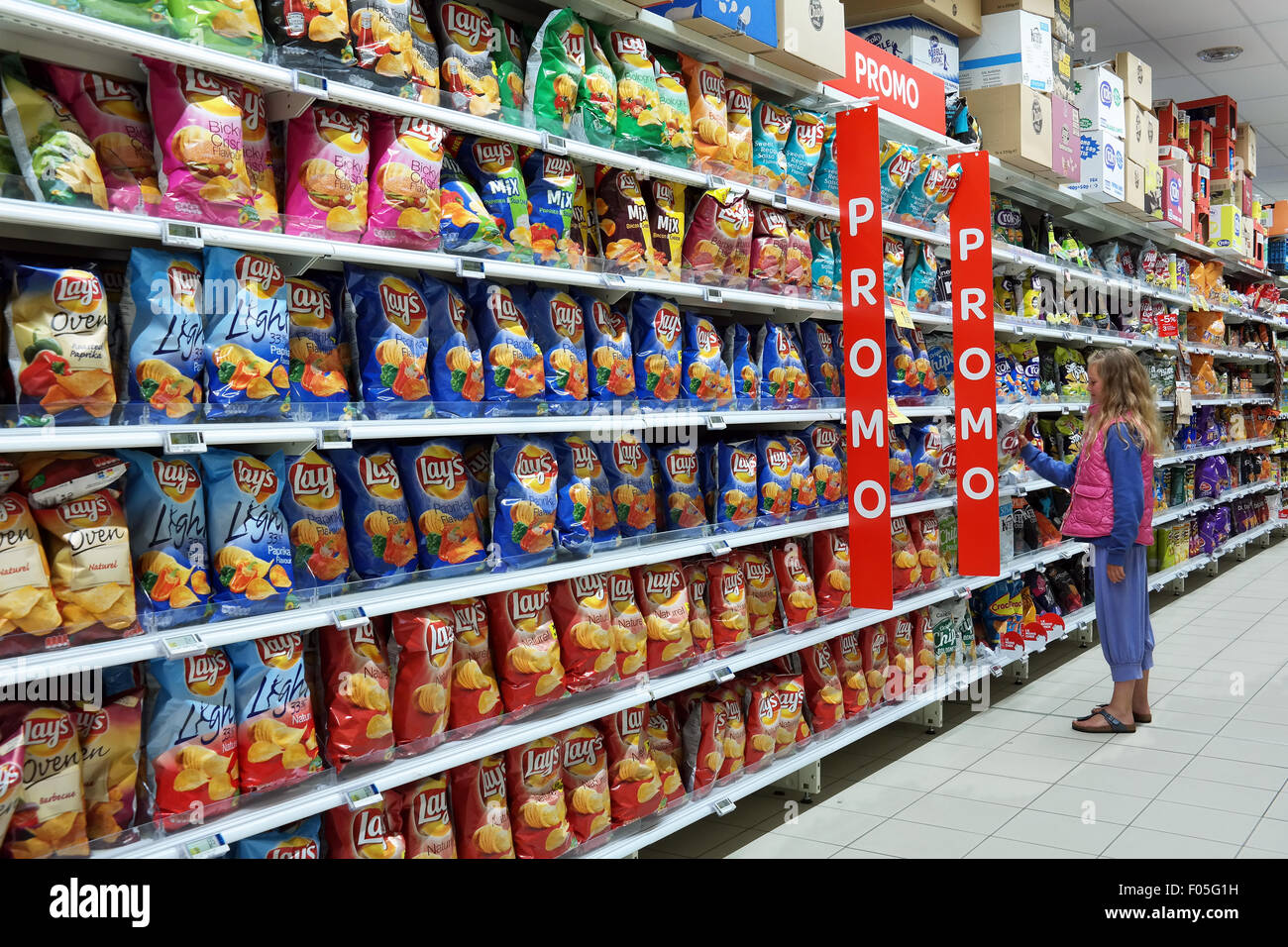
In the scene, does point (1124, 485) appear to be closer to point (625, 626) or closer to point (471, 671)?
point (625, 626)

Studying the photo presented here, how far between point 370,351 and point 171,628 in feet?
2.52

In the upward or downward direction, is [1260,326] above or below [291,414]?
above

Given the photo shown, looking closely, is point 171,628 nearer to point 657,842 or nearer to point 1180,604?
point 657,842

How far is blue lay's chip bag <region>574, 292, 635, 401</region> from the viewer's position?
3033 millimetres

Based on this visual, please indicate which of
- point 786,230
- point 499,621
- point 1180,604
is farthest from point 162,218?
point 1180,604

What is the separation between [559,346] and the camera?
2889mm

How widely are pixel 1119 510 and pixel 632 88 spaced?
2.71m

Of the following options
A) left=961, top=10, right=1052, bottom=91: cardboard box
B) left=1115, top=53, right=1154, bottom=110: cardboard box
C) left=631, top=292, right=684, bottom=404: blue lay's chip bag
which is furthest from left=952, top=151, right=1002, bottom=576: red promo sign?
left=1115, top=53, right=1154, bottom=110: cardboard box

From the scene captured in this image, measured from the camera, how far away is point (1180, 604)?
24.5 ft

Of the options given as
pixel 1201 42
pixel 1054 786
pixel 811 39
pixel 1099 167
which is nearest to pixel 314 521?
pixel 811 39

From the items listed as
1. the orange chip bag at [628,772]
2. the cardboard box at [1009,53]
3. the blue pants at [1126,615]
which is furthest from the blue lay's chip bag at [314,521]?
the cardboard box at [1009,53]

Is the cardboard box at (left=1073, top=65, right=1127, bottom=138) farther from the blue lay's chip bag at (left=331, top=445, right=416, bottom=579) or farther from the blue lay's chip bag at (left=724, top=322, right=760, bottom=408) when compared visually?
the blue lay's chip bag at (left=331, top=445, right=416, bottom=579)

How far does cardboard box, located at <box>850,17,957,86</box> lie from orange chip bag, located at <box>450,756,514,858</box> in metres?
3.53

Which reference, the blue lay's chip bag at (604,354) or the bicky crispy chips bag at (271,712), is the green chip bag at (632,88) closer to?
the blue lay's chip bag at (604,354)
